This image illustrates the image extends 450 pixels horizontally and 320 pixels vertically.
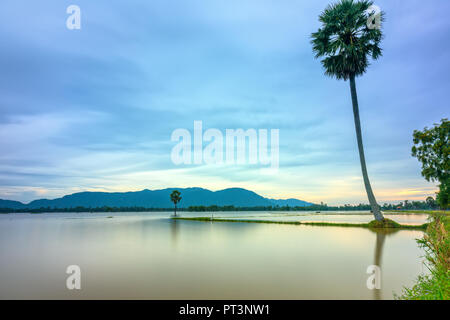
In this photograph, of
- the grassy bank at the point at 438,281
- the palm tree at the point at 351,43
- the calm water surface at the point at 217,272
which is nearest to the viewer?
the grassy bank at the point at 438,281

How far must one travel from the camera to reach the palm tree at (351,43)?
2586 cm

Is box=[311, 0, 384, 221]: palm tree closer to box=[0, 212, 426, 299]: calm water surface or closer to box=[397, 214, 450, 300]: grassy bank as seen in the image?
box=[0, 212, 426, 299]: calm water surface

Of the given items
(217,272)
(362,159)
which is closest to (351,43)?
(362,159)

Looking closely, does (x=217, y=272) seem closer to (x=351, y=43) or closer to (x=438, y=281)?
(x=438, y=281)

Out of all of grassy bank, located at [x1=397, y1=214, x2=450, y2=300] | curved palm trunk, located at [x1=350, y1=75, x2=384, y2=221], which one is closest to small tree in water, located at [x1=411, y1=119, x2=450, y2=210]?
curved palm trunk, located at [x1=350, y1=75, x2=384, y2=221]

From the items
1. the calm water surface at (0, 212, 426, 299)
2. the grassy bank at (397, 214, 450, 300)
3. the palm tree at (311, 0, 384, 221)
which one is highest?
the palm tree at (311, 0, 384, 221)

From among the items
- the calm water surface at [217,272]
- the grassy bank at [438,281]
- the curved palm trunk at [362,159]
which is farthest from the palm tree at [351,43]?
the grassy bank at [438,281]

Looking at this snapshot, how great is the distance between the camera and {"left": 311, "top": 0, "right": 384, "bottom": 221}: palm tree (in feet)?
84.8

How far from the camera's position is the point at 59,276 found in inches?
414

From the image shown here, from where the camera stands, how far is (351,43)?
1019 inches

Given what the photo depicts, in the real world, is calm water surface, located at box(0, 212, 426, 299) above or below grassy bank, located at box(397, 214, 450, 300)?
below

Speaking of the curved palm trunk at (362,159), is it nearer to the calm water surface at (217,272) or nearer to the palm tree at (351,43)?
the palm tree at (351,43)
